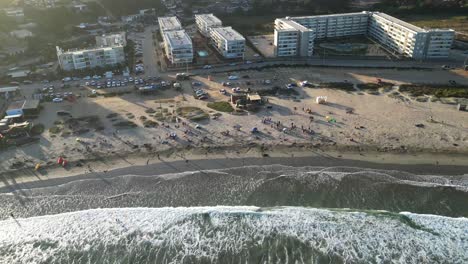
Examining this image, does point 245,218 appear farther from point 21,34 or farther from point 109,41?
point 21,34

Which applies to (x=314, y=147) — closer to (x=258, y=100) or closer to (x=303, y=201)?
(x=303, y=201)

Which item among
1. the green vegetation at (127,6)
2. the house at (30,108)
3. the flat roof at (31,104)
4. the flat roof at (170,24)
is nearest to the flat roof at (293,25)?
the flat roof at (170,24)

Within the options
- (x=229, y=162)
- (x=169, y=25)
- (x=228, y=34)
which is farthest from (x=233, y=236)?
(x=169, y=25)

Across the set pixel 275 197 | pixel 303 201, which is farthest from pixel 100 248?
pixel 303 201

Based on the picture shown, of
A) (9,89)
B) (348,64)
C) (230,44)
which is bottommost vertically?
(9,89)

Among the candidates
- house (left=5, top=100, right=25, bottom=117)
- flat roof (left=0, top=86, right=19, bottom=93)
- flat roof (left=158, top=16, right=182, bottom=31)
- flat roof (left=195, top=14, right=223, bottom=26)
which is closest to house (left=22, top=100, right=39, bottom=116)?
house (left=5, top=100, right=25, bottom=117)

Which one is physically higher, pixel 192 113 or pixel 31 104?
pixel 31 104
